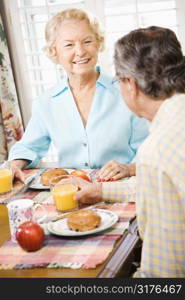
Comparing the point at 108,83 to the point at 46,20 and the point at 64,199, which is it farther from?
the point at 46,20

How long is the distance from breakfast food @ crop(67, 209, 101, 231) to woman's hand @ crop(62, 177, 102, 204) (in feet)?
0.63

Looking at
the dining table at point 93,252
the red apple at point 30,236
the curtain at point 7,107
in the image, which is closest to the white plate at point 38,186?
the dining table at point 93,252

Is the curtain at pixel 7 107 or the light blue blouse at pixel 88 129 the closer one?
the light blue blouse at pixel 88 129

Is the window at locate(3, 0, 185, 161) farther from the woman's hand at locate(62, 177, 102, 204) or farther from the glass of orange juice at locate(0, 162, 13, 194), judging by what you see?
the woman's hand at locate(62, 177, 102, 204)

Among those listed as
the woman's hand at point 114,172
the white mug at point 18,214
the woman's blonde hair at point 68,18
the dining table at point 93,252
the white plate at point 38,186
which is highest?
the woman's blonde hair at point 68,18

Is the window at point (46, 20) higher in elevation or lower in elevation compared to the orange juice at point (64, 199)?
higher

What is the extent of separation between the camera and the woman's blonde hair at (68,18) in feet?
8.48

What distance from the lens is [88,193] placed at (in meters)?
1.99

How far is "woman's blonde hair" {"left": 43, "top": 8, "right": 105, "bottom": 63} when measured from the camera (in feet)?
8.48

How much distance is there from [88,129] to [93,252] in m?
1.06

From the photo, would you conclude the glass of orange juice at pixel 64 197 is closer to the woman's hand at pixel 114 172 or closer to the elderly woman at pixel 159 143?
the woman's hand at pixel 114 172

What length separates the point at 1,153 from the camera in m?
4.07

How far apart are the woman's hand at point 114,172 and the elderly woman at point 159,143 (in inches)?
23.9

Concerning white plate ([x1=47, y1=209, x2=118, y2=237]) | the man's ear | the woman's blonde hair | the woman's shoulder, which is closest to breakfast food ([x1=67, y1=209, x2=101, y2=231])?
white plate ([x1=47, y1=209, x2=118, y2=237])
